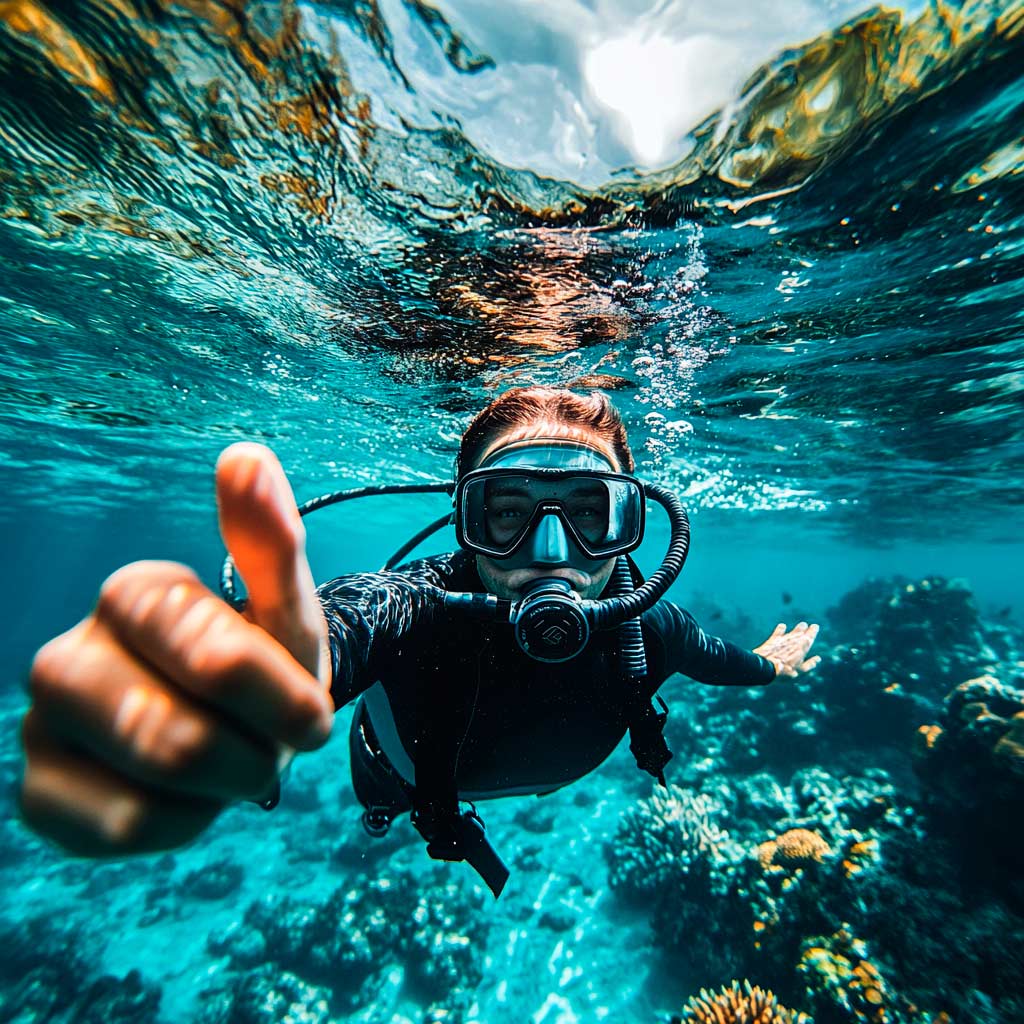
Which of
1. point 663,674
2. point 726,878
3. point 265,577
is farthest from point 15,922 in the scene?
point 265,577

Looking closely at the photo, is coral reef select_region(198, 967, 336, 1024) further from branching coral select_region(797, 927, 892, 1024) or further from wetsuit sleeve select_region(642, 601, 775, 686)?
wetsuit sleeve select_region(642, 601, 775, 686)

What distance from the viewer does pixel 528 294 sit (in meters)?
7.65

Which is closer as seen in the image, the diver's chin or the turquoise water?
the diver's chin

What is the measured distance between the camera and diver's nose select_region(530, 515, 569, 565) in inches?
126

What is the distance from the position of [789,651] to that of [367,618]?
467 centimetres

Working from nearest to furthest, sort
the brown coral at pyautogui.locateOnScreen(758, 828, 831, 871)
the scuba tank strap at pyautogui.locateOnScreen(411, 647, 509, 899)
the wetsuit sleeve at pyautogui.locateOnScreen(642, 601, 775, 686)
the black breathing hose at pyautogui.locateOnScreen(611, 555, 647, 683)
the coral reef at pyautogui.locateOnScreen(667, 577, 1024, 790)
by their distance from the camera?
the scuba tank strap at pyautogui.locateOnScreen(411, 647, 509, 899) → the black breathing hose at pyautogui.locateOnScreen(611, 555, 647, 683) → the wetsuit sleeve at pyautogui.locateOnScreen(642, 601, 775, 686) → the brown coral at pyautogui.locateOnScreen(758, 828, 831, 871) → the coral reef at pyautogui.locateOnScreen(667, 577, 1024, 790)

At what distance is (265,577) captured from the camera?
1.06 metres

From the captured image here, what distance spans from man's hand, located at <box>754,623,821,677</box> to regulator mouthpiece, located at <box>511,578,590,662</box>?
3217 mm

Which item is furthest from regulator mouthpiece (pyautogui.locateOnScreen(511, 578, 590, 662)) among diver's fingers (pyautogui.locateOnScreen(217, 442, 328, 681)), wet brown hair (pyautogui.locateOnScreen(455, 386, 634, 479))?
diver's fingers (pyautogui.locateOnScreen(217, 442, 328, 681))

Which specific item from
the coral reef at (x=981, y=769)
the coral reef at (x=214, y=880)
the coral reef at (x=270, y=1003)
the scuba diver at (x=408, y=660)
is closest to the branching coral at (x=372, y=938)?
the coral reef at (x=270, y=1003)

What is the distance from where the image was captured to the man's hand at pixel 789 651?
5.19 metres

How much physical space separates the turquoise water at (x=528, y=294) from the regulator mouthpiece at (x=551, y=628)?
15.5 feet

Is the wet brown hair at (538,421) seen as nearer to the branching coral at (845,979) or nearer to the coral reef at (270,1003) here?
the branching coral at (845,979)

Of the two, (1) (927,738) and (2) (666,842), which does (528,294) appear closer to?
(2) (666,842)
